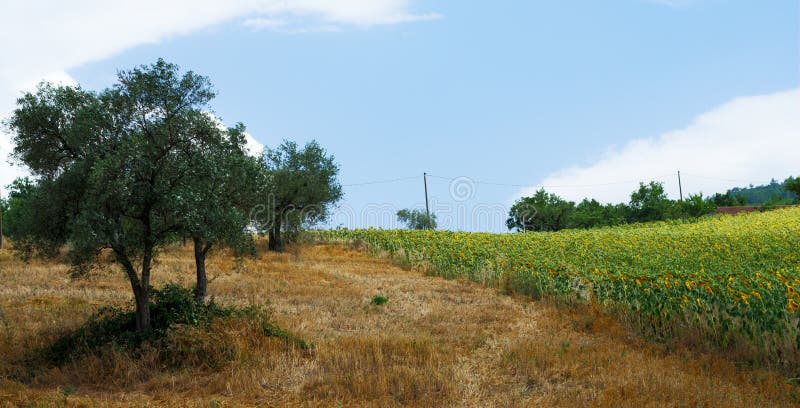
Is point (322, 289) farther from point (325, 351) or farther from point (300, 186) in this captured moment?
point (300, 186)

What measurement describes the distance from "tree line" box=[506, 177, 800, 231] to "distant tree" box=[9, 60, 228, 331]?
221 feet

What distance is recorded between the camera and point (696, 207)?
245ft

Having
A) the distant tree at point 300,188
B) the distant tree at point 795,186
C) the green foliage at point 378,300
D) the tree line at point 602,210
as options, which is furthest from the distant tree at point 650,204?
the green foliage at point 378,300

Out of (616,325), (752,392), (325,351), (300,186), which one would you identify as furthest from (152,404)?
(300,186)

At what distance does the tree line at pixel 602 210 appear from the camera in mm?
74938

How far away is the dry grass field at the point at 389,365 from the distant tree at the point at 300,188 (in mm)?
16060

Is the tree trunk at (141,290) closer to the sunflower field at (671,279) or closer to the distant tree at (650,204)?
the sunflower field at (671,279)

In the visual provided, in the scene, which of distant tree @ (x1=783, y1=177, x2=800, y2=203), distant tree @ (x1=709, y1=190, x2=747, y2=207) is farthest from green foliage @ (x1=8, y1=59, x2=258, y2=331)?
distant tree @ (x1=709, y1=190, x2=747, y2=207)

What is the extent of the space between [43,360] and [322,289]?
10647 millimetres

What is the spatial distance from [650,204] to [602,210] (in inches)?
328

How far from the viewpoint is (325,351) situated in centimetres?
1240

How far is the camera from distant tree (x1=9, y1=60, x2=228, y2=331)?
12.3m

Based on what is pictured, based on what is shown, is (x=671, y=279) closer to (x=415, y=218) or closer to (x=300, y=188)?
(x=300, y=188)

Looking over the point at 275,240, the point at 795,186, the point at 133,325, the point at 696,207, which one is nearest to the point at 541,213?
the point at 696,207
